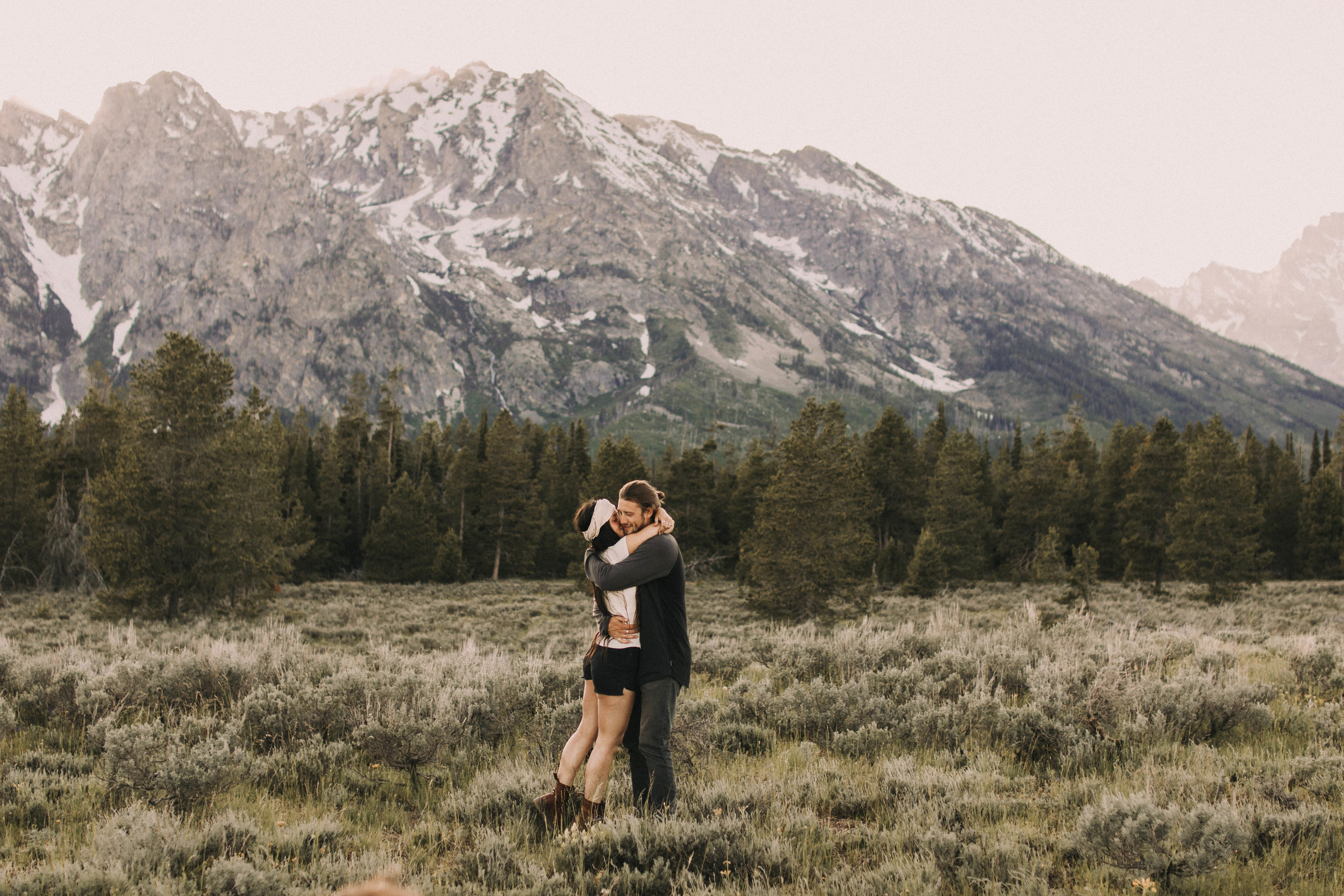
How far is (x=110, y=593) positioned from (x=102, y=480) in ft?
10.0

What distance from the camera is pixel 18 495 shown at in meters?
31.4

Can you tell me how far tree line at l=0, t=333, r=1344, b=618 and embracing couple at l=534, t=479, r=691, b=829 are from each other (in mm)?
18968

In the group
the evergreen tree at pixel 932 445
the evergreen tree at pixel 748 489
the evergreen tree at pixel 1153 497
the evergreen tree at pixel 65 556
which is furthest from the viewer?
the evergreen tree at pixel 748 489

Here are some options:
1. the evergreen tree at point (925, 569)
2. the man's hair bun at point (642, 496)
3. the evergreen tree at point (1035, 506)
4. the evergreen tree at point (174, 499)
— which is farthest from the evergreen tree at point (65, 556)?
the evergreen tree at point (1035, 506)

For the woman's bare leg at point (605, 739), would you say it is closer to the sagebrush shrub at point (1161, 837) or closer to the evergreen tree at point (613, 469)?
the sagebrush shrub at point (1161, 837)

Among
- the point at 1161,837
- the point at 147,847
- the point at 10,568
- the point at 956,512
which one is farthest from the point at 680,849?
the point at 10,568

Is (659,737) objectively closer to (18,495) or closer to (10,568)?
(10,568)

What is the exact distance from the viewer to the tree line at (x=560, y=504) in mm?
19219

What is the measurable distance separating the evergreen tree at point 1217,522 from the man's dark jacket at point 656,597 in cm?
3127

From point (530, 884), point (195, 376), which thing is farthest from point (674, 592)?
point (195, 376)

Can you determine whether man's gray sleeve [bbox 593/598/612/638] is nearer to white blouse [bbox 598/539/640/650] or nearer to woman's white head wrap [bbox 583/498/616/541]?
white blouse [bbox 598/539/640/650]

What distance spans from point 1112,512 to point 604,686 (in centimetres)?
4669

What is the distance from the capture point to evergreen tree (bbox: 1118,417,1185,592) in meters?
36.2

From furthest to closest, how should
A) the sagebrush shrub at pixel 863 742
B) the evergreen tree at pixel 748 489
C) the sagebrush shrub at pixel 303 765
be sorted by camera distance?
1. the evergreen tree at pixel 748 489
2. the sagebrush shrub at pixel 863 742
3. the sagebrush shrub at pixel 303 765
